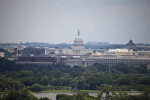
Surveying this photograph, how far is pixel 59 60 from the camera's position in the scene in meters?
138

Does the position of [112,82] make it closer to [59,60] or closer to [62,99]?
[62,99]

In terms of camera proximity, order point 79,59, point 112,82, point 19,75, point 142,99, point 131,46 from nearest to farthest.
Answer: point 142,99
point 112,82
point 19,75
point 79,59
point 131,46

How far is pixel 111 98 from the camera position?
58969mm

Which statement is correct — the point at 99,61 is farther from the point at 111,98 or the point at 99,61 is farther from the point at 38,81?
the point at 111,98

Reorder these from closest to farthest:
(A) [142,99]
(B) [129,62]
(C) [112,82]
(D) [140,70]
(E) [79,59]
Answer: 1. (A) [142,99]
2. (C) [112,82]
3. (D) [140,70]
4. (B) [129,62]
5. (E) [79,59]

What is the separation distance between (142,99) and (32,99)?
15.8 meters

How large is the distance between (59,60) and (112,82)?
5853 centimetres

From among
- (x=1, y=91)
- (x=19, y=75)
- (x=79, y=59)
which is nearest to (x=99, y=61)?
(x=79, y=59)

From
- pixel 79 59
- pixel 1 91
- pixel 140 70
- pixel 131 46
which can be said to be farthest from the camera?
pixel 131 46

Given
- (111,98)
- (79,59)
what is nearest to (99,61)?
(79,59)

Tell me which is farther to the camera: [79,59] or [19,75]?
[79,59]

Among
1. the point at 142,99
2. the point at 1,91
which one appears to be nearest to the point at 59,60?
the point at 1,91

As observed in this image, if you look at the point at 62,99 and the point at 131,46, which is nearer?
the point at 62,99

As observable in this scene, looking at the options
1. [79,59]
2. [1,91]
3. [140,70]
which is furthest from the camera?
[79,59]
